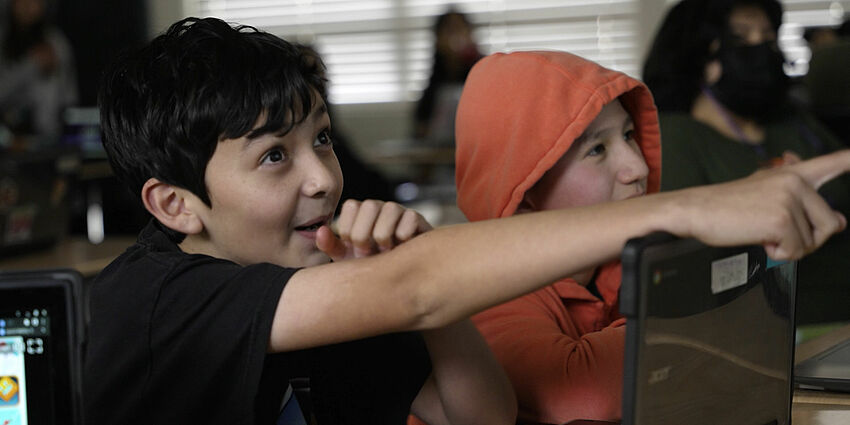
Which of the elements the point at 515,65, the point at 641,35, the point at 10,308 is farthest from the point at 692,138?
the point at 641,35

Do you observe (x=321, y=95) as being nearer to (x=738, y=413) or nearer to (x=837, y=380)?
(x=738, y=413)

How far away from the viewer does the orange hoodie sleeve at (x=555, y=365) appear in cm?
116

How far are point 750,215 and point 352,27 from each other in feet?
21.7

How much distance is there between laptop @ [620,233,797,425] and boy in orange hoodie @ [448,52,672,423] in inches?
9.5

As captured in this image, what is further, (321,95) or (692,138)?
(692,138)

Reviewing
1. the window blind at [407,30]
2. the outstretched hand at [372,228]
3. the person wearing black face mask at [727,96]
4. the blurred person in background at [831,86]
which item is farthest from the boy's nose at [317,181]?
the window blind at [407,30]

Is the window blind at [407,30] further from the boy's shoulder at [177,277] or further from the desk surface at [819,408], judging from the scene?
the boy's shoulder at [177,277]

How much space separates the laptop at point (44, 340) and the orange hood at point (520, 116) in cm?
67

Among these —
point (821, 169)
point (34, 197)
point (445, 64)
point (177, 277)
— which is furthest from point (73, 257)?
point (445, 64)

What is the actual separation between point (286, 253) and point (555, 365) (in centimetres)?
35

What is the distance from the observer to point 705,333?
82 cm

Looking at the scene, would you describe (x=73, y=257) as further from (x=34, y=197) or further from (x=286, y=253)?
(x=286, y=253)

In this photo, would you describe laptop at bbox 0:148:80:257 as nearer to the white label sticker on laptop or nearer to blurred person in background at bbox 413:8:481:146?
the white label sticker on laptop

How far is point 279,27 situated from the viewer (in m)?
7.31
